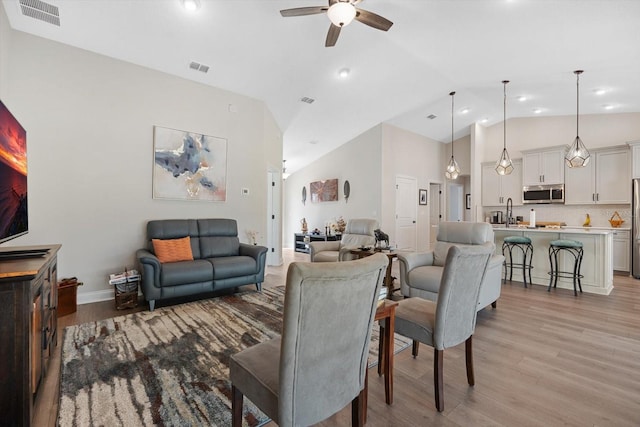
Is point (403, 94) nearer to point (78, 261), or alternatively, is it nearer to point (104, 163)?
point (104, 163)

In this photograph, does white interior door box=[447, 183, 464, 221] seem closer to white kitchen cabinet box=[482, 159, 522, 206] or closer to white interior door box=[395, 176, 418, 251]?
white kitchen cabinet box=[482, 159, 522, 206]

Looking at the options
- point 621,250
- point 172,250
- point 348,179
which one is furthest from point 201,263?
point 621,250

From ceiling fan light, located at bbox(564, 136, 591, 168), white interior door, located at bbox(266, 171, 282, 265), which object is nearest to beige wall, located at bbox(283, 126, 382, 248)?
white interior door, located at bbox(266, 171, 282, 265)

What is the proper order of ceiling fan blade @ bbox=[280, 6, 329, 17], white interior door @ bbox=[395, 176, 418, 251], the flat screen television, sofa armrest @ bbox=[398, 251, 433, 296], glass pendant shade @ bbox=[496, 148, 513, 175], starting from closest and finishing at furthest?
the flat screen television → ceiling fan blade @ bbox=[280, 6, 329, 17] → sofa armrest @ bbox=[398, 251, 433, 296] → glass pendant shade @ bbox=[496, 148, 513, 175] → white interior door @ bbox=[395, 176, 418, 251]

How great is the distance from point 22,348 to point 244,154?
3.95 meters

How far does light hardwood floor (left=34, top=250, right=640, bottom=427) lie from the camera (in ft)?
5.45

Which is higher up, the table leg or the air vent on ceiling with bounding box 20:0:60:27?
the air vent on ceiling with bounding box 20:0:60:27

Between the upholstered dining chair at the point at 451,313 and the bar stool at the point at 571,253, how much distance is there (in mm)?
3263

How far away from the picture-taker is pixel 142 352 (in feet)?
7.70

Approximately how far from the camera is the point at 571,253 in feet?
14.3

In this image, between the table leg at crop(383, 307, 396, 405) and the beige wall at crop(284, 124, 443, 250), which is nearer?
the table leg at crop(383, 307, 396, 405)

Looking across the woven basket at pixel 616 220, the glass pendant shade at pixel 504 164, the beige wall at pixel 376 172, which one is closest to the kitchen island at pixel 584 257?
the glass pendant shade at pixel 504 164

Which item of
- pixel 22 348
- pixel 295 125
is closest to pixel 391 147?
pixel 295 125

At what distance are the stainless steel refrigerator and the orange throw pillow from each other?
733 centimetres
